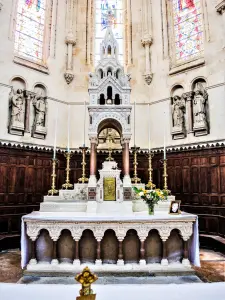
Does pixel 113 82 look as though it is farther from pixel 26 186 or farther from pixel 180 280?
pixel 180 280

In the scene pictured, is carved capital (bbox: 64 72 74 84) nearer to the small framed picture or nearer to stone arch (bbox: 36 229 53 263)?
stone arch (bbox: 36 229 53 263)

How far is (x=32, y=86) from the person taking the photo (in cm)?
1073

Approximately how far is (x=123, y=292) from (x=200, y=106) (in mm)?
9130

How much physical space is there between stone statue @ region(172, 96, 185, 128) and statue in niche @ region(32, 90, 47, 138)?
5.74 m

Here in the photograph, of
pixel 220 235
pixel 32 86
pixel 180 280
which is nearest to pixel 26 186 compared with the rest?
pixel 32 86

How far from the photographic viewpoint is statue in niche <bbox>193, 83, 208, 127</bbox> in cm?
988

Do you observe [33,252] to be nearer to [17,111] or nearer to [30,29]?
[17,111]

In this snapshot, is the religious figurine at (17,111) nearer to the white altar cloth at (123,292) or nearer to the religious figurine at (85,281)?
the white altar cloth at (123,292)

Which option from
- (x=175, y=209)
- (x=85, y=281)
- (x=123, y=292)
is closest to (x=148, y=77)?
(x=175, y=209)

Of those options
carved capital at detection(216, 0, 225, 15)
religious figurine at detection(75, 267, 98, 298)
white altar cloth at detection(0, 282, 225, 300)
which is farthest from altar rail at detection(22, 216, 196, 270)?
carved capital at detection(216, 0, 225, 15)

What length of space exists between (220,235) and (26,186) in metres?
7.37

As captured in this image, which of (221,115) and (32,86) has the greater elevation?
(32,86)

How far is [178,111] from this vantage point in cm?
1088

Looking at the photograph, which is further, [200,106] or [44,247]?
[200,106]
